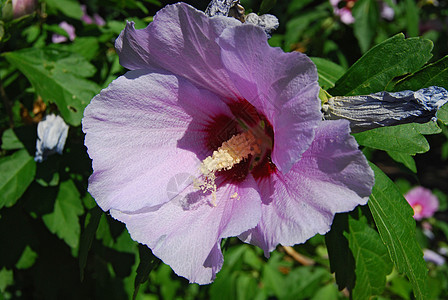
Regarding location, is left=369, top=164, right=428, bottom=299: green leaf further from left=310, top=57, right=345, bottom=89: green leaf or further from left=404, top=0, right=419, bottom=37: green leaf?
left=404, top=0, right=419, bottom=37: green leaf

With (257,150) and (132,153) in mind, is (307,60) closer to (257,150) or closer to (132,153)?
(257,150)

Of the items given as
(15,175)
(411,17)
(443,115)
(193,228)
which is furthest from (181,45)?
(411,17)

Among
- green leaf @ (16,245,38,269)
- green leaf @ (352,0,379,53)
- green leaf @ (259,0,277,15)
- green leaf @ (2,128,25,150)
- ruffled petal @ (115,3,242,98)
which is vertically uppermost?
green leaf @ (259,0,277,15)

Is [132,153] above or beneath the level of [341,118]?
beneath

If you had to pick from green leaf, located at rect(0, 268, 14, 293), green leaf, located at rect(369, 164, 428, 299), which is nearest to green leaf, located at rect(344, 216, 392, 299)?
green leaf, located at rect(369, 164, 428, 299)

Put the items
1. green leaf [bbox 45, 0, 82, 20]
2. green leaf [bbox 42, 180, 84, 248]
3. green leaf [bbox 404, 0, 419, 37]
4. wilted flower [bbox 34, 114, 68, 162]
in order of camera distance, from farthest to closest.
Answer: green leaf [bbox 404, 0, 419, 37] < green leaf [bbox 45, 0, 82, 20] < green leaf [bbox 42, 180, 84, 248] < wilted flower [bbox 34, 114, 68, 162]

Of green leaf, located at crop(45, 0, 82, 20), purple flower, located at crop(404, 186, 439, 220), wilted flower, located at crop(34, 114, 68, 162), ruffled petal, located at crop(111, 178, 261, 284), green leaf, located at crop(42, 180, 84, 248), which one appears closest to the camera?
ruffled petal, located at crop(111, 178, 261, 284)

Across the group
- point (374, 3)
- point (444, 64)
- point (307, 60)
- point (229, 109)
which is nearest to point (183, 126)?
point (229, 109)
